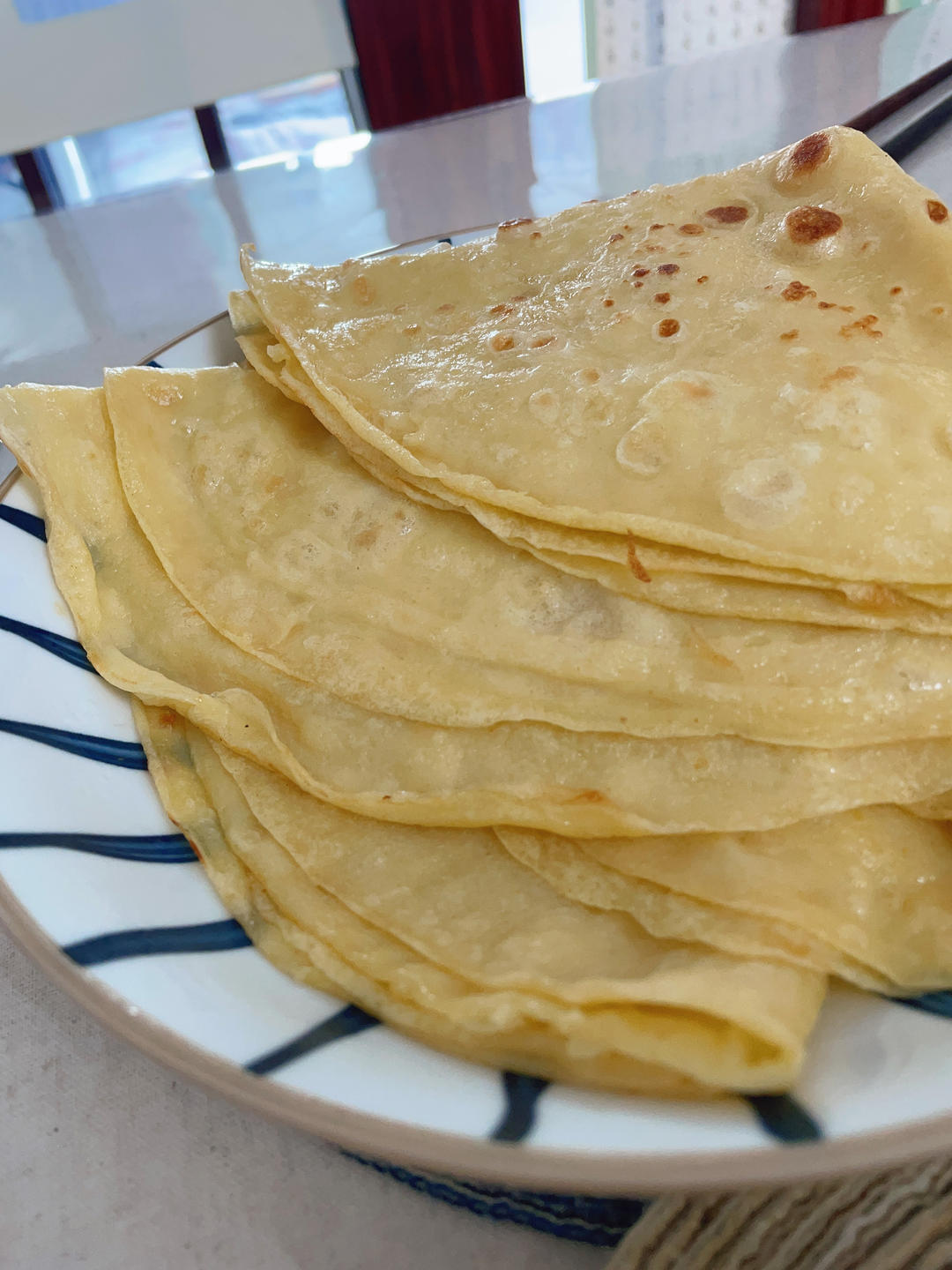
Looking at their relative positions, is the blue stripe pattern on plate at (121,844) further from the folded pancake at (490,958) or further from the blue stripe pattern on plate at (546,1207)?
the blue stripe pattern on plate at (546,1207)

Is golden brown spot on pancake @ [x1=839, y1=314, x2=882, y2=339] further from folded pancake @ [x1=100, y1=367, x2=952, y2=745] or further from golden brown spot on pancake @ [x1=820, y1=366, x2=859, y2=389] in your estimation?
folded pancake @ [x1=100, y1=367, x2=952, y2=745]

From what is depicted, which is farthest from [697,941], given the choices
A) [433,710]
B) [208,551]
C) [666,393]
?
[208,551]

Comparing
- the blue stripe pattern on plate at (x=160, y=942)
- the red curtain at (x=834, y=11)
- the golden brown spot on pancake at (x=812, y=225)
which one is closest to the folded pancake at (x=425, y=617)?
the blue stripe pattern on plate at (x=160, y=942)

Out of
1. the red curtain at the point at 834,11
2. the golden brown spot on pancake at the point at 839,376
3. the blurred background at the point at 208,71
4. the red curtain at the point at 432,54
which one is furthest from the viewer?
the red curtain at the point at 834,11

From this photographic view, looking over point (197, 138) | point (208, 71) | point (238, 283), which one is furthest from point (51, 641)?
point (197, 138)

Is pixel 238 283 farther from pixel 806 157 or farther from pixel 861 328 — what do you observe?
pixel 861 328

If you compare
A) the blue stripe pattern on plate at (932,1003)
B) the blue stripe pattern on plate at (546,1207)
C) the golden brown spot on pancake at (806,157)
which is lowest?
the blue stripe pattern on plate at (546,1207)

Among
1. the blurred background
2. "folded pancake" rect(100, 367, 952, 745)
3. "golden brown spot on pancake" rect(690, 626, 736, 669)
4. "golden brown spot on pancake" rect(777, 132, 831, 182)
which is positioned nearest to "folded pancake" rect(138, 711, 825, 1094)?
"folded pancake" rect(100, 367, 952, 745)
